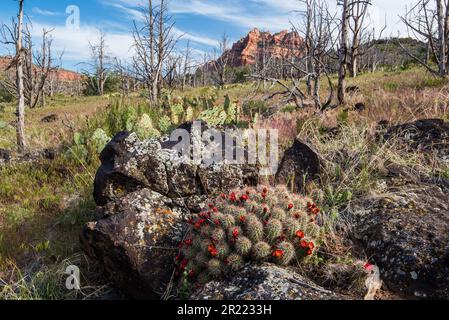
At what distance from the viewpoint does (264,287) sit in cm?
282

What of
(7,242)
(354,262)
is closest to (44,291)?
(7,242)

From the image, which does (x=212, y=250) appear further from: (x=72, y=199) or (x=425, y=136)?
(x=425, y=136)

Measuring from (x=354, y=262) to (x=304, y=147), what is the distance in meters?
2.00

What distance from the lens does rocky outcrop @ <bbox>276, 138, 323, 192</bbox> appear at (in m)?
4.89

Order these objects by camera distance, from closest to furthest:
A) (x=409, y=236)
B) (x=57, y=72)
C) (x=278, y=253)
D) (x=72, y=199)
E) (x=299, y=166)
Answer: (x=278, y=253) < (x=409, y=236) < (x=299, y=166) < (x=72, y=199) < (x=57, y=72)

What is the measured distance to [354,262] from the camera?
3369 mm

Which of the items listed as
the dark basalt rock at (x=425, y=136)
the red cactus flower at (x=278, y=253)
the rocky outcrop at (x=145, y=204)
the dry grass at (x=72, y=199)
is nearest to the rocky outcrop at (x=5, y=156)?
the dry grass at (x=72, y=199)

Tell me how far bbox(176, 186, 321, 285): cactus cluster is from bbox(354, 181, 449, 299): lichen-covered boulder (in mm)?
634

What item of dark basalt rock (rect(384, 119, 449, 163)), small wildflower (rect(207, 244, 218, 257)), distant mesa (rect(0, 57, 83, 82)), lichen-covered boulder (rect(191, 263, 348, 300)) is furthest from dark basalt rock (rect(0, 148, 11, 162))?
dark basalt rock (rect(384, 119, 449, 163))

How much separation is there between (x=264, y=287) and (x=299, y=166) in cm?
244

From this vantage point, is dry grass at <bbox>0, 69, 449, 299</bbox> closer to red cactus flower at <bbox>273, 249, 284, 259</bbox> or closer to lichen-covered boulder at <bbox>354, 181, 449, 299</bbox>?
lichen-covered boulder at <bbox>354, 181, 449, 299</bbox>

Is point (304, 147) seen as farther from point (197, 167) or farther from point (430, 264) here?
point (430, 264)

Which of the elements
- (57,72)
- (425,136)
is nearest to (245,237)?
(425,136)

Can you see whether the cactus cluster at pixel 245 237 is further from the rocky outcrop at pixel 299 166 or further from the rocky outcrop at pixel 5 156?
the rocky outcrop at pixel 5 156
